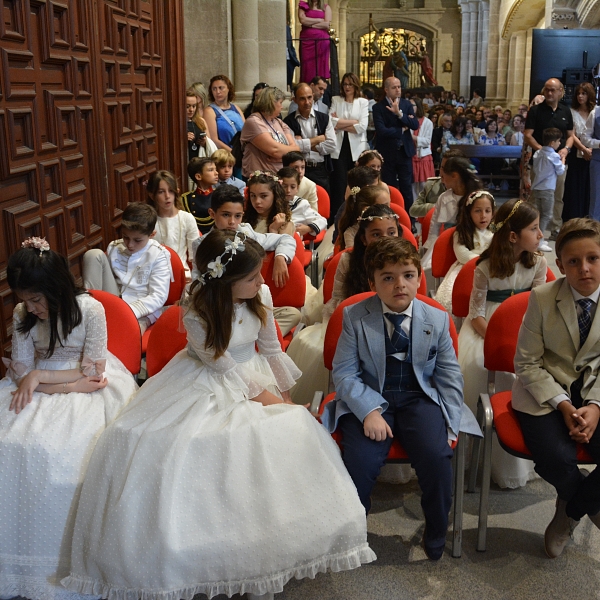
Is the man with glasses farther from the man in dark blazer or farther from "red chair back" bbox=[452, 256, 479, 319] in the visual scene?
"red chair back" bbox=[452, 256, 479, 319]

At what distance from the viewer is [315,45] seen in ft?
A: 37.5

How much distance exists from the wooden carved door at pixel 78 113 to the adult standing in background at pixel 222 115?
1507mm

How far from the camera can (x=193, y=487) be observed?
2.33 meters

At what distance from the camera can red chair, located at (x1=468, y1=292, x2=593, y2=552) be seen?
8.86ft

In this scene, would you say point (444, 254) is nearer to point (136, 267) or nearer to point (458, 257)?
point (458, 257)

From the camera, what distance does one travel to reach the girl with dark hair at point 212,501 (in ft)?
7.38

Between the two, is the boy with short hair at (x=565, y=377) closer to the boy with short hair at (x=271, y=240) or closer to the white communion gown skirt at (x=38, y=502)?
the boy with short hair at (x=271, y=240)

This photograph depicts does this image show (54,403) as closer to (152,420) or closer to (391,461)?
(152,420)

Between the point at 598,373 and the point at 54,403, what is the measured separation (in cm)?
192

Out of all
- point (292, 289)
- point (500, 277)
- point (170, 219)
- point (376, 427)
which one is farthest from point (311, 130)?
point (376, 427)

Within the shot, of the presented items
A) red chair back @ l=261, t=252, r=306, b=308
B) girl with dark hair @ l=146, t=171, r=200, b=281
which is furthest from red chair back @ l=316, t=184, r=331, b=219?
red chair back @ l=261, t=252, r=306, b=308

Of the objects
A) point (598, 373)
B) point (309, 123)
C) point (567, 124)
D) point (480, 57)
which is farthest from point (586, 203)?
point (480, 57)

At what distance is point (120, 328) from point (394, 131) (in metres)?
5.67

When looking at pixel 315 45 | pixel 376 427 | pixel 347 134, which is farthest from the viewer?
pixel 315 45
